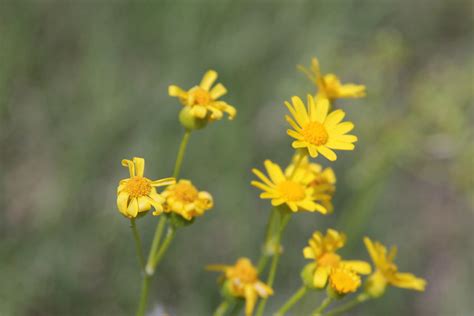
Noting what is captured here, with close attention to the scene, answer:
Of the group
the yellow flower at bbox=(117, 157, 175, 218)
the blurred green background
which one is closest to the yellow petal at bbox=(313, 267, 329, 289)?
the yellow flower at bbox=(117, 157, 175, 218)

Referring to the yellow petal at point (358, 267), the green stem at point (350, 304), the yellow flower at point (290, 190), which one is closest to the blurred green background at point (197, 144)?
the green stem at point (350, 304)

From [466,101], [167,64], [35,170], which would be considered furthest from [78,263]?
[466,101]

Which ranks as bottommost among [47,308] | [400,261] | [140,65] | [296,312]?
[47,308]

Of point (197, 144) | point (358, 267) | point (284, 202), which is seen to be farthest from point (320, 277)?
point (197, 144)

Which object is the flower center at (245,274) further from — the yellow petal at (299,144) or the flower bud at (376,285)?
the yellow petal at (299,144)

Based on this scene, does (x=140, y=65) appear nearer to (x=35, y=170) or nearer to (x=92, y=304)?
(x=35, y=170)

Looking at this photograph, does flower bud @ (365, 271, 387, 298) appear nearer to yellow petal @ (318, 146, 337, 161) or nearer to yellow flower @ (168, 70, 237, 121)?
yellow petal @ (318, 146, 337, 161)
